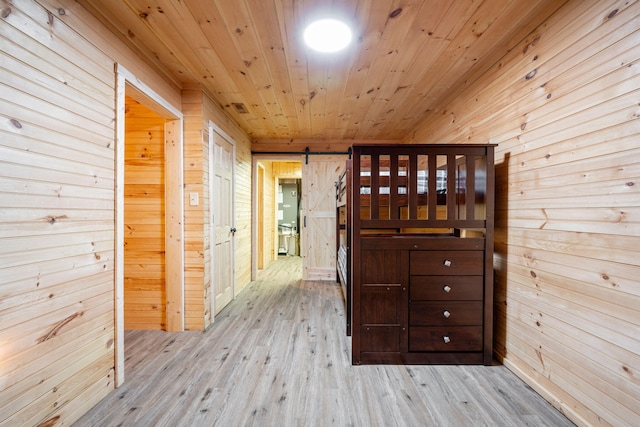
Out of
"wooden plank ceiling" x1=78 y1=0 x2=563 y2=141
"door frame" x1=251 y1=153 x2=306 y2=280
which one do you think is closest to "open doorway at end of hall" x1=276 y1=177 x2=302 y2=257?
"door frame" x1=251 y1=153 x2=306 y2=280

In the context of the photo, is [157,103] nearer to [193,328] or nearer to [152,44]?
[152,44]

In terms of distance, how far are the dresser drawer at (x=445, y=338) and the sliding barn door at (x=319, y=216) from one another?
2559 millimetres

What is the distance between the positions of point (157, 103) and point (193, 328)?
209 centimetres

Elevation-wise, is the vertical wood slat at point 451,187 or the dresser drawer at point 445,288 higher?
the vertical wood slat at point 451,187

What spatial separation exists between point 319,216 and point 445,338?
2.85 meters

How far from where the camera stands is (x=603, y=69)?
4.14ft

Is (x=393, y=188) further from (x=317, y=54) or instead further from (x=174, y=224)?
(x=174, y=224)

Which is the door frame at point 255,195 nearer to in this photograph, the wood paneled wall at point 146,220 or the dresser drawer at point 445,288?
the wood paneled wall at point 146,220

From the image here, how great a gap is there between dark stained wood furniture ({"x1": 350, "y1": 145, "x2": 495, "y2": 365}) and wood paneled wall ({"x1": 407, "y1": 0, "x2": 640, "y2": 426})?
0.20 metres

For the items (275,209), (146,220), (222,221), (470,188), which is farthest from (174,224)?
(275,209)

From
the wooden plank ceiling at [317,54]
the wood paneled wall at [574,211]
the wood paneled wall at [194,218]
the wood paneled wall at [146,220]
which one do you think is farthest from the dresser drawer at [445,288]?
the wood paneled wall at [146,220]

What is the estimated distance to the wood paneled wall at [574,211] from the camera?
1167 mm

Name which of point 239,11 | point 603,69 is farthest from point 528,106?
point 239,11

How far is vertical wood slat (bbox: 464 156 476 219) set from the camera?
6.13 ft
